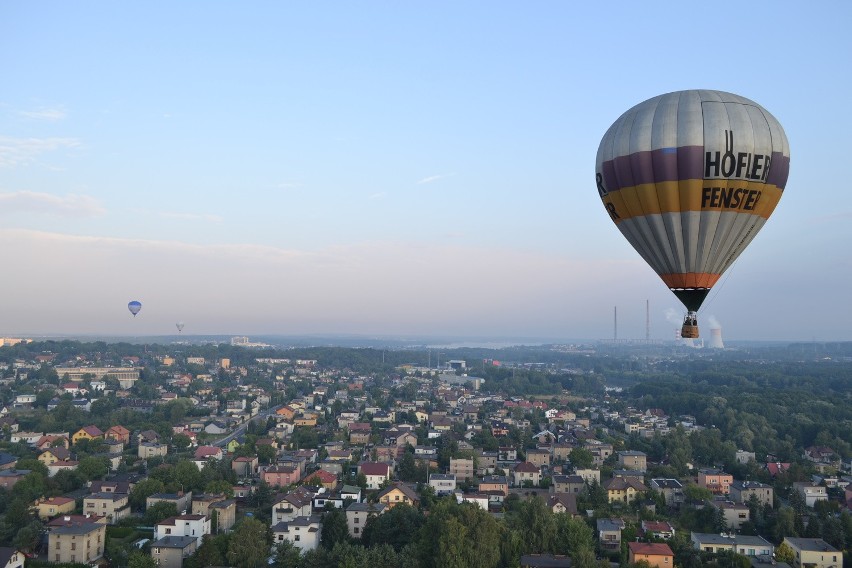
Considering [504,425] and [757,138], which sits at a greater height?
[757,138]

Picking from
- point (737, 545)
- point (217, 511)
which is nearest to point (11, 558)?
point (217, 511)

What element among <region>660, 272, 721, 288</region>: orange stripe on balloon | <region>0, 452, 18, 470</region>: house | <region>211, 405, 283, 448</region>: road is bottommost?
<region>211, 405, 283, 448</region>: road

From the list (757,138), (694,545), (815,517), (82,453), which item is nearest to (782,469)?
(815,517)

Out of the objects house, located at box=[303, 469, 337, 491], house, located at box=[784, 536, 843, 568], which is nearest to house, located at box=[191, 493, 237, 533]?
house, located at box=[303, 469, 337, 491]

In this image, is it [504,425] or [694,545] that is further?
[504,425]

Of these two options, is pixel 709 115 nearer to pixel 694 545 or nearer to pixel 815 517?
pixel 694 545

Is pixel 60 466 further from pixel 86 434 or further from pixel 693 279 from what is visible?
pixel 693 279

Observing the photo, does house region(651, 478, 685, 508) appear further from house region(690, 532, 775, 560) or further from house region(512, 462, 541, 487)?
house region(690, 532, 775, 560)
